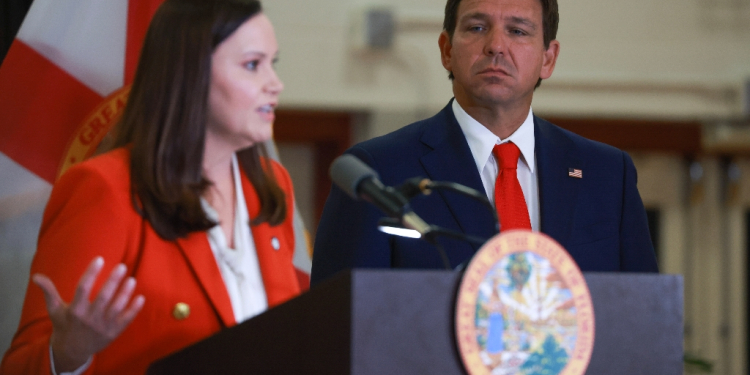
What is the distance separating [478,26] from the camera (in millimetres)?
1716

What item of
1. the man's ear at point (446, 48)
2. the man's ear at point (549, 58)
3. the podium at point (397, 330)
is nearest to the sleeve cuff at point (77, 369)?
the podium at point (397, 330)

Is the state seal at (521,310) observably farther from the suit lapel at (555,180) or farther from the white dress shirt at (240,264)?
the white dress shirt at (240,264)

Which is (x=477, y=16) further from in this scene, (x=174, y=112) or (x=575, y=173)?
(x=174, y=112)

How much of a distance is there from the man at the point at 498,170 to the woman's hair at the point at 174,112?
28cm

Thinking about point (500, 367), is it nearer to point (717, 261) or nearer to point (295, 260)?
point (295, 260)

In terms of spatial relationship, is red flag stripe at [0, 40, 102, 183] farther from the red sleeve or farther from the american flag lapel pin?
the american flag lapel pin

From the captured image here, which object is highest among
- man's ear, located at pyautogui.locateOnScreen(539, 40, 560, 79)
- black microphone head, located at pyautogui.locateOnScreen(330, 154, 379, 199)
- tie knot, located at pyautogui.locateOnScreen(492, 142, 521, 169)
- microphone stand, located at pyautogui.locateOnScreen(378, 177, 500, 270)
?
man's ear, located at pyautogui.locateOnScreen(539, 40, 560, 79)

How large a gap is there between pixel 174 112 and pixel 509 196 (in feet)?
2.15

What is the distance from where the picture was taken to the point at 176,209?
1.64 metres

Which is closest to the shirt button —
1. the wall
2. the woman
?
the woman

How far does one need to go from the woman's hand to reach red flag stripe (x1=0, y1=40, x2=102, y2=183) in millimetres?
545

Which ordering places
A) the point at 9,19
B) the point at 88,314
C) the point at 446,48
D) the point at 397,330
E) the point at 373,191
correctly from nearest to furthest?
the point at 397,330
the point at 373,191
the point at 88,314
the point at 446,48
the point at 9,19

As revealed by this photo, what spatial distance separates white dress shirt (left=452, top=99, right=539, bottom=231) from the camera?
5.38 ft

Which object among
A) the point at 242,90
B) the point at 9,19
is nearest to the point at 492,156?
the point at 242,90
